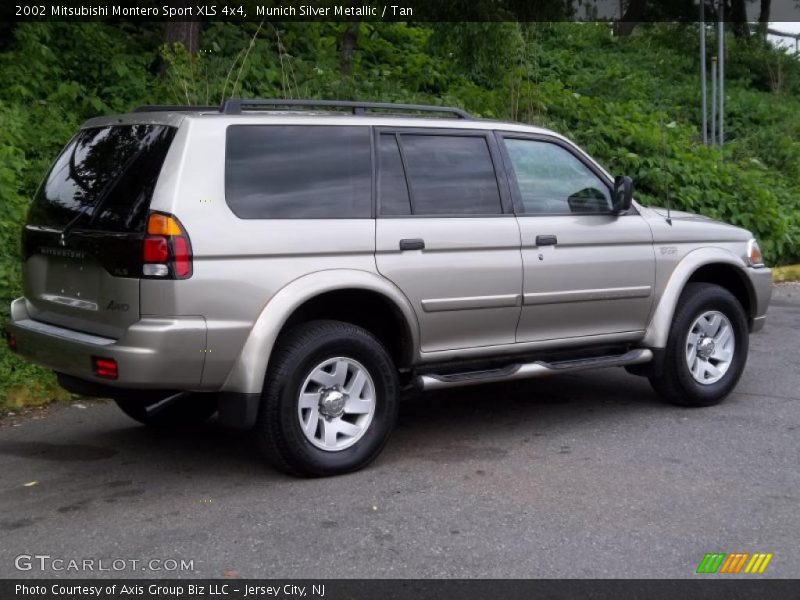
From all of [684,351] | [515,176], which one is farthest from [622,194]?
[684,351]

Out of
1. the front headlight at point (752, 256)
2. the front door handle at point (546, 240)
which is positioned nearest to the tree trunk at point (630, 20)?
the front headlight at point (752, 256)

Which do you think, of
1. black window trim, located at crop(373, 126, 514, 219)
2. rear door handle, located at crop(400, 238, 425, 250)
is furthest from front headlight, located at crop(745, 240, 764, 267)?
rear door handle, located at crop(400, 238, 425, 250)

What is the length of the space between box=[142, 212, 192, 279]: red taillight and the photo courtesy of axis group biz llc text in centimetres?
1

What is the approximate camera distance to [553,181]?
6730 millimetres

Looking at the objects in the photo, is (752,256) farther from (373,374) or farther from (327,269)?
(327,269)

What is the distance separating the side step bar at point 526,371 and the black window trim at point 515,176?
0.88m

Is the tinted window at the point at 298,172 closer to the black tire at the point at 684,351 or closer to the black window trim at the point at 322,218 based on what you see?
the black window trim at the point at 322,218

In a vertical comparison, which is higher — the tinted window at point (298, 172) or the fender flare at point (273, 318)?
the tinted window at point (298, 172)

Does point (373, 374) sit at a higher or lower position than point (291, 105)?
lower

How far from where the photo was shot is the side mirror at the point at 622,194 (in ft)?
22.3

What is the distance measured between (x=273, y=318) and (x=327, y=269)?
42 cm

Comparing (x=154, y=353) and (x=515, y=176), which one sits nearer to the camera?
(x=154, y=353)
